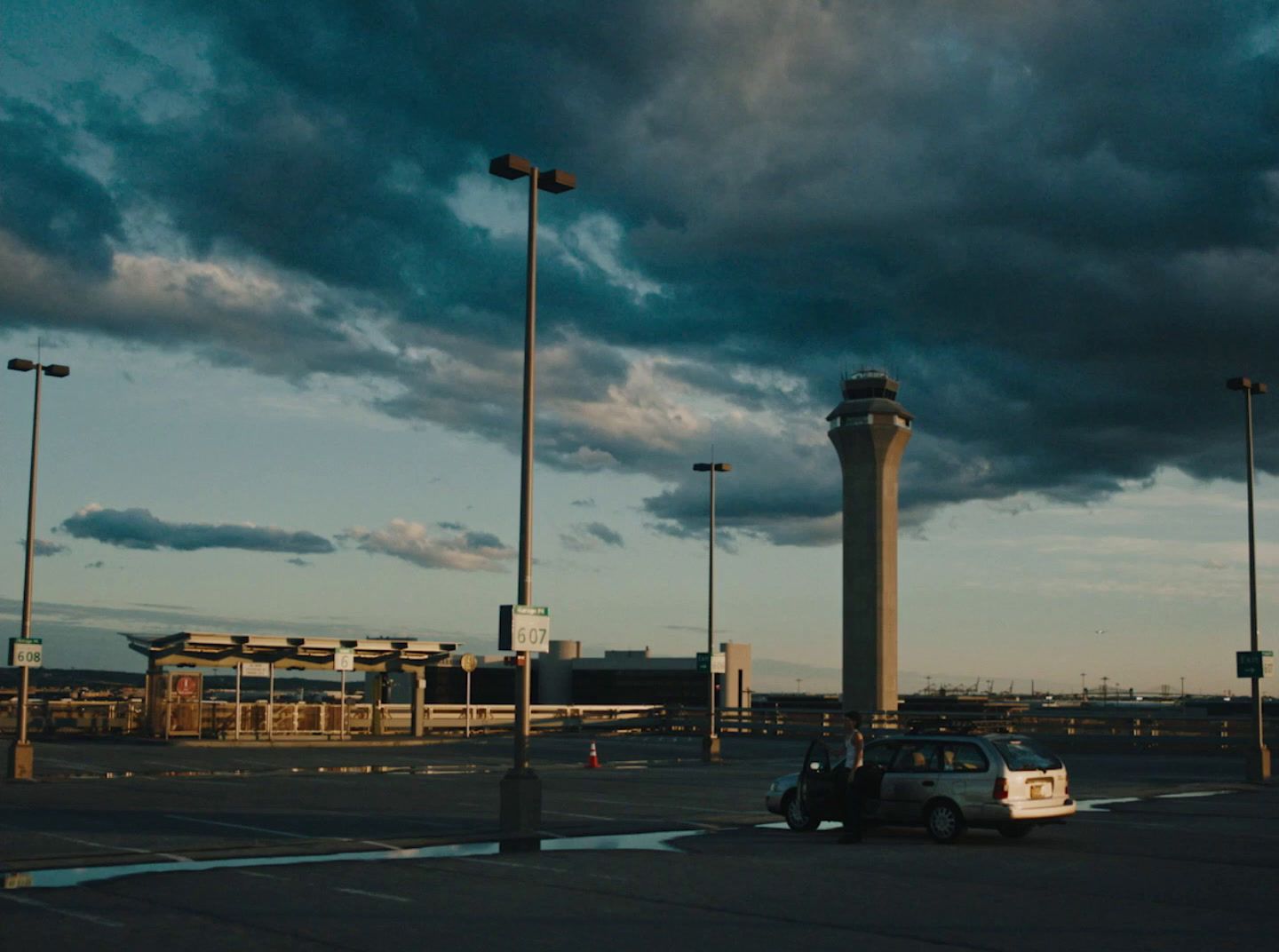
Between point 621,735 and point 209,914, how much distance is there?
48.9m

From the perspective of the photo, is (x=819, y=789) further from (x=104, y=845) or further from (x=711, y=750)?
(x=711, y=750)

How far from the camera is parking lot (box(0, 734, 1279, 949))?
11.6m

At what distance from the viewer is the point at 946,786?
18969 millimetres

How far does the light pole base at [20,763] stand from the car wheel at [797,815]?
637 inches

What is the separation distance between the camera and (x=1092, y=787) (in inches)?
1196

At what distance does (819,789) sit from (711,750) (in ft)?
67.0

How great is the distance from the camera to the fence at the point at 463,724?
153 feet

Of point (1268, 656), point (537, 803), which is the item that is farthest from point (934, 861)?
point (1268, 656)

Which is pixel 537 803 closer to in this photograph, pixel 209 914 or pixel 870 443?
pixel 209 914

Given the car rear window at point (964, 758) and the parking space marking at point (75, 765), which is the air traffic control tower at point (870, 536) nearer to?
the parking space marking at point (75, 765)

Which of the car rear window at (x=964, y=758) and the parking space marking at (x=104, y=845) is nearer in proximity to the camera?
the parking space marking at (x=104, y=845)

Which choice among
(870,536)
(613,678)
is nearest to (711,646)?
(870,536)

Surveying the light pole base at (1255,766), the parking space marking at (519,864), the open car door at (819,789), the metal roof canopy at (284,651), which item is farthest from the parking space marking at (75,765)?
the light pole base at (1255,766)

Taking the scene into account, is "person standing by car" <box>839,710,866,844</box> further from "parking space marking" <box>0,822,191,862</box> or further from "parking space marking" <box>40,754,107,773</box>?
"parking space marking" <box>40,754,107,773</box>
